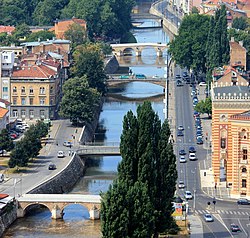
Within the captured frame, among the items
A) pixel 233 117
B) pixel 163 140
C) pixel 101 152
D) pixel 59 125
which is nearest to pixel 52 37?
pixel 59 125

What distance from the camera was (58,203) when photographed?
96250 millimetres

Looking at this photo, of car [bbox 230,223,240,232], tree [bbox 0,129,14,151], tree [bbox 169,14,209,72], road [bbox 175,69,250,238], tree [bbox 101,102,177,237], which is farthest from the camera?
tree [bbox 169,14,209,72]

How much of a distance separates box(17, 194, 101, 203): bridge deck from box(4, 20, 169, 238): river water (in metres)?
1.13

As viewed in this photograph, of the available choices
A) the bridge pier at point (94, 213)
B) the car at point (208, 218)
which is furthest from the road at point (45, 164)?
the car at point (208, 218)

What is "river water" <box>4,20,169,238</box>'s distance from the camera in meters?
92.4

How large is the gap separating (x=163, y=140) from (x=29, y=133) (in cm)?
2927

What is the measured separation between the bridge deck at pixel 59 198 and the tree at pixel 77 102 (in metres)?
29.2

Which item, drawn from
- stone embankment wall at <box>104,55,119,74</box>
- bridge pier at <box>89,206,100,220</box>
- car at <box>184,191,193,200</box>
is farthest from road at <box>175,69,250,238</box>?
stone embankment wall at <box>104,55,119,74</box>

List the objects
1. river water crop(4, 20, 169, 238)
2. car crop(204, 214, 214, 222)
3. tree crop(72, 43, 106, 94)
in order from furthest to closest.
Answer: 1. tree crop(72, 43, 106, 94)
2. river water crop(4, 20, 169, 238)
3. car crop(204, 214, 214, 222)

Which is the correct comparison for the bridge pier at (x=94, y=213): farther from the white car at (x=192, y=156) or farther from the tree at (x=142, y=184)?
the white car at (x=192, y=156)

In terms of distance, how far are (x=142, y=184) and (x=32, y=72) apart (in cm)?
5396

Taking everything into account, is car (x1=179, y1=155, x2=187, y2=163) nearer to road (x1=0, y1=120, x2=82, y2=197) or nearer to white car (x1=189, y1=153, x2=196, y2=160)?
white car (x1=189, y1=153, x2=196, y2=160)

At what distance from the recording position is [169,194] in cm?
8431

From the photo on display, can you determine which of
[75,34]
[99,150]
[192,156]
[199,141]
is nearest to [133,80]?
[75,34]
